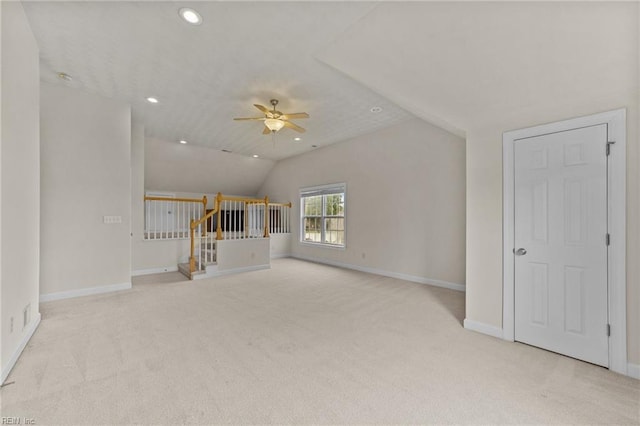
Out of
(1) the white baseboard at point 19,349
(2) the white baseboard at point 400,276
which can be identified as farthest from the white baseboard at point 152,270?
(2) the white baseboard at point 400,276

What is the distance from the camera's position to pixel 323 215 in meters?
7.14

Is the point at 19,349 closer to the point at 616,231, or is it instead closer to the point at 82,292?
the point at 82,292

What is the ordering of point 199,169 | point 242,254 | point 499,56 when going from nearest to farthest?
point 499,56, point 242,254, point 199,169

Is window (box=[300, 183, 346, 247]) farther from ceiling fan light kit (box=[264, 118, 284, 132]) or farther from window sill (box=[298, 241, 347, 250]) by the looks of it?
ceiling fan light kit (box=[264, 118, 284, 132])

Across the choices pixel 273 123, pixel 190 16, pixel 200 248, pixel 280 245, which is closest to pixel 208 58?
pixel 190 16

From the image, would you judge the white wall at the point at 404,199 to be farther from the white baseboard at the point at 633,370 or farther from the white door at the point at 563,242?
the white baseboard at the point at 633,370

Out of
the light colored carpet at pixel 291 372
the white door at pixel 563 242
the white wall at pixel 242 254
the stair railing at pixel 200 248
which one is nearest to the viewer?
the light colored carpet at pixel 291 372

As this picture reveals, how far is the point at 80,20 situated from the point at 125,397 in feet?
11.1

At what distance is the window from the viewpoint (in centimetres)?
668

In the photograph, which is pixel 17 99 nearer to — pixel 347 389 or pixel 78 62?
pixel 78 62

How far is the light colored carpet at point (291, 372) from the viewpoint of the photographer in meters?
1.66

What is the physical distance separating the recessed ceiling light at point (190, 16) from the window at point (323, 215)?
447 cm

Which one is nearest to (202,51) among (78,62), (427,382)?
(78,62)

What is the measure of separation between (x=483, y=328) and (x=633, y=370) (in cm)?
104
